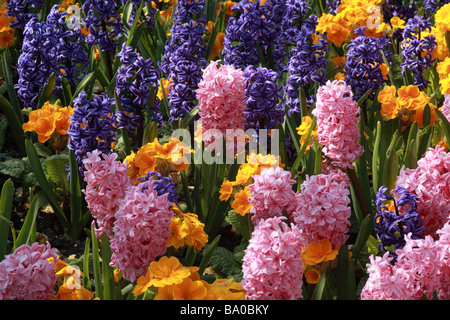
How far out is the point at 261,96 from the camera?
2.93 metres

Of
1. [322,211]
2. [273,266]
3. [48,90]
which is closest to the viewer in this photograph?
[273,266]

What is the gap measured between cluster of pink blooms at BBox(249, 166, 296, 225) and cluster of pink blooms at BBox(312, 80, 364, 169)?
1.20 ft

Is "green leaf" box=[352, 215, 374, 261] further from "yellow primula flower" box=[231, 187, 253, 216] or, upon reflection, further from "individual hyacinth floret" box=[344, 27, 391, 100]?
"individual hyacinth floret" box=[344, 27, 391, 100]

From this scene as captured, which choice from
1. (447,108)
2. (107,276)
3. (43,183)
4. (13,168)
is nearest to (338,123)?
(447,108)

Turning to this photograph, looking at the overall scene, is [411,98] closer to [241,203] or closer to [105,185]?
[241,203]

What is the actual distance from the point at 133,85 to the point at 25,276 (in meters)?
1.48

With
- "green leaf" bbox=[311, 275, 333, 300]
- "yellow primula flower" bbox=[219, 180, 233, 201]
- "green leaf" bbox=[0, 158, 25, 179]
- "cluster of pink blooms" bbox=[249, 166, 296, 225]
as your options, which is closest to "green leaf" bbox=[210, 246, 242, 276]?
"yellow primula flower" bbox=[219, 180, 233, 201]

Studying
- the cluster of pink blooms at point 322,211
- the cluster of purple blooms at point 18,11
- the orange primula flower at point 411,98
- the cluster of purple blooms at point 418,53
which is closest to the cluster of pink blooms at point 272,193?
the cluster of pink blooms at point 322,211

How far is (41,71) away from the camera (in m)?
3.57

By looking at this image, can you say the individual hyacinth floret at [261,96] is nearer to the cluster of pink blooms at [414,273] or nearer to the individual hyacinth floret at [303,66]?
the individual hyacinth floret at [303,66]

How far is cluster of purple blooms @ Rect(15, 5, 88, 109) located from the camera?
139 inches
